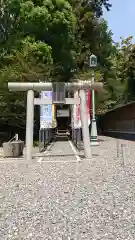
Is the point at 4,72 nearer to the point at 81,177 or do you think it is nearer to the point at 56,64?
the point at 56,64

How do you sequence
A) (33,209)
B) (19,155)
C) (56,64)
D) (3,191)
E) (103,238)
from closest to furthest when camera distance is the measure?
(103,238) < (33,209) < (3,191) < (19,155) < (56,64)

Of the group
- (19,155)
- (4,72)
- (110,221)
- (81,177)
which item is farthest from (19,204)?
(4,72)

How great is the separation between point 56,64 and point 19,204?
71.8 ft

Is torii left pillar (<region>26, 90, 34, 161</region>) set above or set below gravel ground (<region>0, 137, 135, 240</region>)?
above

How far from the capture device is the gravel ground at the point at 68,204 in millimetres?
4820

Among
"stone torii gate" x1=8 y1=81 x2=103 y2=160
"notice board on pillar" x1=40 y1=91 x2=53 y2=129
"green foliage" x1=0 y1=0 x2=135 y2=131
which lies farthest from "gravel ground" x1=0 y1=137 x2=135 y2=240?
"green foliage" x1=0 y1=0 x2=135 y2=131

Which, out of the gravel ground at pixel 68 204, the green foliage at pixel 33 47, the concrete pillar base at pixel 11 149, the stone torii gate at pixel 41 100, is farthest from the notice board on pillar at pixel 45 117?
the gravel ground at pixel 68 204

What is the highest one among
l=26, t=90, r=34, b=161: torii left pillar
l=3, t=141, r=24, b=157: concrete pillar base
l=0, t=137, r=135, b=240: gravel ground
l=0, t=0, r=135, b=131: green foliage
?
l=0, t=0, r=135, b=131: green foliage

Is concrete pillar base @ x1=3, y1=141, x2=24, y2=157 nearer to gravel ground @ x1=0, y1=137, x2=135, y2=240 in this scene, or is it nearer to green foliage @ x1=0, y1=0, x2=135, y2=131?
gravel ground @ x1=0, y1=137, x2=135, y2=240

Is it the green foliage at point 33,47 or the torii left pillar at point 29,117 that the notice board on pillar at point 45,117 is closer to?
the green foliage at point 33,47

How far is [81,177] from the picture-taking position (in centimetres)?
942

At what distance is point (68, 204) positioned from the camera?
6.40 m

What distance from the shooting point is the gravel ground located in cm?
482

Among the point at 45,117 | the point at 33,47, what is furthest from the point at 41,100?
the point at 33,47
